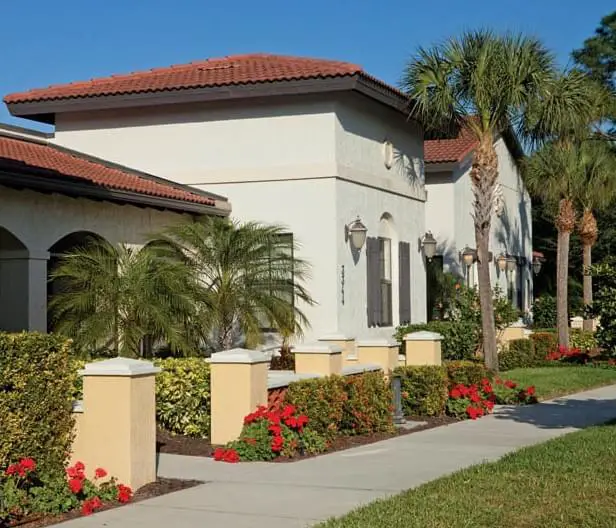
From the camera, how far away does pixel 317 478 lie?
32.3 feet

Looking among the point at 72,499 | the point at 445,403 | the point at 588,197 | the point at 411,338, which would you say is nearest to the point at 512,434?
the point at 445,403

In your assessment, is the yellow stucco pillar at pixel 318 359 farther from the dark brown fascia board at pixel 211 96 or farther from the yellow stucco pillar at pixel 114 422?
the dark brown fascia board at pixel 211 96

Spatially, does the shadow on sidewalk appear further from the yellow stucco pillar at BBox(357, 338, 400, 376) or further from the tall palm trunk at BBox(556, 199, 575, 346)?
the tall palm trunk at BBox(556, 199, 575, 346)

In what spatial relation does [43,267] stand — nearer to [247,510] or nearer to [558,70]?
[247,510]

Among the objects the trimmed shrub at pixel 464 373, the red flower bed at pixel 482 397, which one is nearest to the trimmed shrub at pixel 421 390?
the red flower bed at pixel 482 397

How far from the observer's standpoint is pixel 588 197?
98.9 ft

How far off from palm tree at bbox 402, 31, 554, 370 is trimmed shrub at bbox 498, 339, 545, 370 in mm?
4002

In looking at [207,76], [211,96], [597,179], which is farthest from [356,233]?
[597,179]

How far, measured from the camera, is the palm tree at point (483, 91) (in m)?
19.3

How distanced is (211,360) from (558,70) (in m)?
10.7

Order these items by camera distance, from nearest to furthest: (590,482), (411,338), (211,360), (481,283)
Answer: (590,482), (211,360), (411,338), (481,283)

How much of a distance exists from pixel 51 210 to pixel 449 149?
15291 millimetres

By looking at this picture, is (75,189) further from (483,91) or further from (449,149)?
(449,149)

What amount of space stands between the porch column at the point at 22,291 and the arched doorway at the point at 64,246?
516 mm
